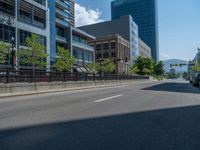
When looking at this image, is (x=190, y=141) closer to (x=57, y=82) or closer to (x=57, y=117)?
(x=57, y=117)

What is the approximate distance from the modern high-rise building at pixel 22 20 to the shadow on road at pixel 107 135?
3513 cm

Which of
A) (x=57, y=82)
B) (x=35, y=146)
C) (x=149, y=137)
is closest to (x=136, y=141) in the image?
(x=149, y=137)

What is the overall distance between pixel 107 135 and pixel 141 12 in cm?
16908

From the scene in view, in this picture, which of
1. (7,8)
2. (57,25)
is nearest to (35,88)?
(7,8)

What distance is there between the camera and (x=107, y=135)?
19.3 ft

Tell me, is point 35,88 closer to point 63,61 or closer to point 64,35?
point 63,61

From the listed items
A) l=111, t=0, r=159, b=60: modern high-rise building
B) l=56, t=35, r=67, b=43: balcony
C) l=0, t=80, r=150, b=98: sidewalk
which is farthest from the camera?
l=111, t=0, r=159, b=60: modern high-rise building

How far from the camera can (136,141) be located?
5.45 metres

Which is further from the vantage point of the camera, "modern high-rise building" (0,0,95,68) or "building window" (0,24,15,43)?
"modern high-rise building" (0,0,95,68)

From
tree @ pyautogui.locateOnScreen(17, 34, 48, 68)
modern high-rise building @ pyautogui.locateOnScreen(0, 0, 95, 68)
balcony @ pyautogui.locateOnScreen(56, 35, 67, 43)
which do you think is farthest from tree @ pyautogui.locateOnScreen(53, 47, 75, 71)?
balcony @ pyautogui.locateOnScreen(56, 35, 67, 43)

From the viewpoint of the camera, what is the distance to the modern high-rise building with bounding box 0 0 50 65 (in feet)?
136

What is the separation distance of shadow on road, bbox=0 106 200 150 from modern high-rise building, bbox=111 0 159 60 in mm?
165143

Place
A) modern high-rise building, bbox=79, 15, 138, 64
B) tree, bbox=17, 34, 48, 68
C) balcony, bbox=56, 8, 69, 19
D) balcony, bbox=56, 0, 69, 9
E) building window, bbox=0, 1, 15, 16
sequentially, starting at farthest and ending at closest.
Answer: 1. modern high-rise building, bbox=79, 15, 138, 64
2. balcony, bbox=56, 0, 69, 9
3. balcony, bbox=56, 8, 69, 19
4. building window, bbox=0, 1, 15, 16
5. tree, bbox=17, 34, 48, 68

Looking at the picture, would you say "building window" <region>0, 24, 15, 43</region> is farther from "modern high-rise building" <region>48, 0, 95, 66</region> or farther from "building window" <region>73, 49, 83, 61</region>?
"building window" <region>73, 49, 83, 61</region>
